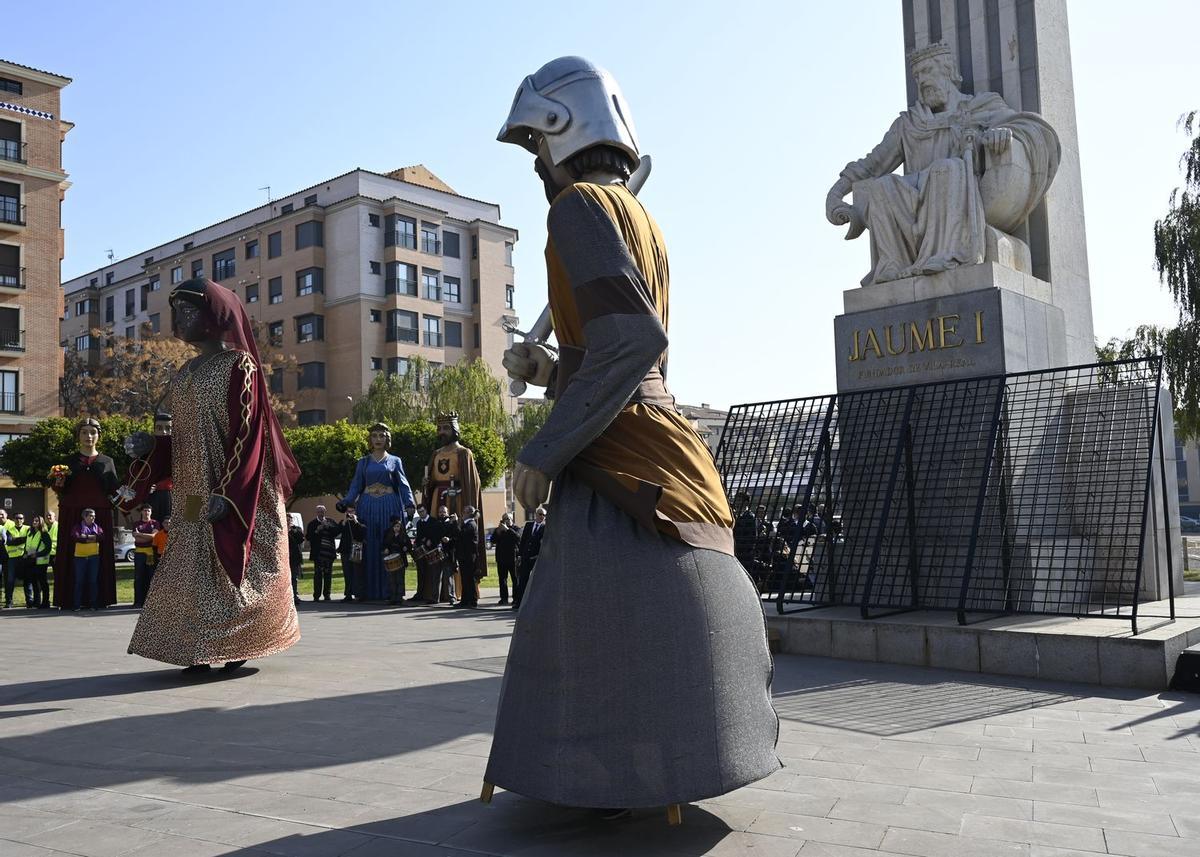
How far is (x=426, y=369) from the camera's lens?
5494cm

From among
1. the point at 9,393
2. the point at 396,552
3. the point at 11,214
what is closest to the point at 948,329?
the point at 396,552

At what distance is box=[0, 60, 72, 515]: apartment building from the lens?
148 feet

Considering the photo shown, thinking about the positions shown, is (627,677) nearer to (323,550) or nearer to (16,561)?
(323,550)

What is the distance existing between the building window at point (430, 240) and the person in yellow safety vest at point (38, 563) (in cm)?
Answer: 4638

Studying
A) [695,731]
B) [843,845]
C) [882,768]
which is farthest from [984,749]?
[695,731]

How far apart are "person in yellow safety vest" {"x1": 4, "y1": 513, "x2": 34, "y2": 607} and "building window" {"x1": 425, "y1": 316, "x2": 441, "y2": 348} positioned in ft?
145

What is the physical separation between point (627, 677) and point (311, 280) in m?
60.2

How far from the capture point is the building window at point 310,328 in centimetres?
6019

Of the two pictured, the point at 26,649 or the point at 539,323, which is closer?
the point at 539,323

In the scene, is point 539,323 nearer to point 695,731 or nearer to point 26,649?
point 695,731

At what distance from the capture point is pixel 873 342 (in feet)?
31.8

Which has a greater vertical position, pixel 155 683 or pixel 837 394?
pixel 837 394

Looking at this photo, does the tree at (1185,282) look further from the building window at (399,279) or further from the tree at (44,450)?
the building window at (399,279)

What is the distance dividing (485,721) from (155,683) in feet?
9.21
